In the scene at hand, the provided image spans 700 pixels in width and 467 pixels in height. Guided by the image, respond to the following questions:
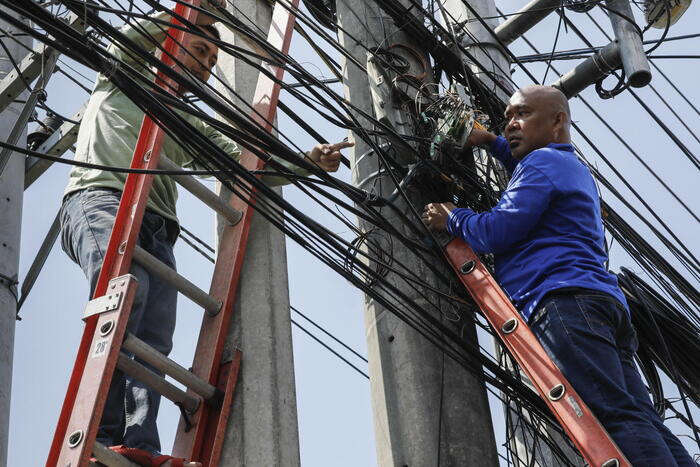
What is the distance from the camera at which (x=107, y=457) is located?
3363 mm

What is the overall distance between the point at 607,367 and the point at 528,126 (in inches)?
51.1

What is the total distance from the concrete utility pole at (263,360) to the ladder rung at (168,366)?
0.37 ft

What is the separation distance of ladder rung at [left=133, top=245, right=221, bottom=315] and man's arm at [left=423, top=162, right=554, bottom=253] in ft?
3.45

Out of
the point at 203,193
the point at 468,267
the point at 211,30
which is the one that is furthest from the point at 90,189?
the point at 468,267

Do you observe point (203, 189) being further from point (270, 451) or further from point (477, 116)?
point (477, 116)

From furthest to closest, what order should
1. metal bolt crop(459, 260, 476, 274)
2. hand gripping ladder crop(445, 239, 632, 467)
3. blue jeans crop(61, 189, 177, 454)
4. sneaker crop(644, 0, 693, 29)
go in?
sneaker crop(644, 0, 693, 29) → metal bolt crop(459, 260, 476, 274) → blue jeans crop(61, 189, 177, 454) → hand gripping ladder crop(445, 239, 632, 467)

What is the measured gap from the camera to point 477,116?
5258 millimetres

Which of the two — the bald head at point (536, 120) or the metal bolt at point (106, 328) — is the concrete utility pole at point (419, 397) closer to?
the bald head at point (536, 120)

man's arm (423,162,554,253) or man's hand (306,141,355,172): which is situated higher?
man's hand (306,141,355,172)

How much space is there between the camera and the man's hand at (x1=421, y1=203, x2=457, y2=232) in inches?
177

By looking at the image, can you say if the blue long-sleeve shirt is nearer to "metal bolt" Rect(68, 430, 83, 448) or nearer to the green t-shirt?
the green t-shirt

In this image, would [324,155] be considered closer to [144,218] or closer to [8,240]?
[144,218]

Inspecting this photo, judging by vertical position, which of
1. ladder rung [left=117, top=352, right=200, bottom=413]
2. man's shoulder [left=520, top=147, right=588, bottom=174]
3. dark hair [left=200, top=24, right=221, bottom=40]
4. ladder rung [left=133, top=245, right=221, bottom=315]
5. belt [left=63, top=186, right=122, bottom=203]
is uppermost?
dark hair [left=200, top=24, right=221, bottom=40]

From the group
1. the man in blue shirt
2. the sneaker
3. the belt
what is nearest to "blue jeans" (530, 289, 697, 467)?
the man in blue shirt
